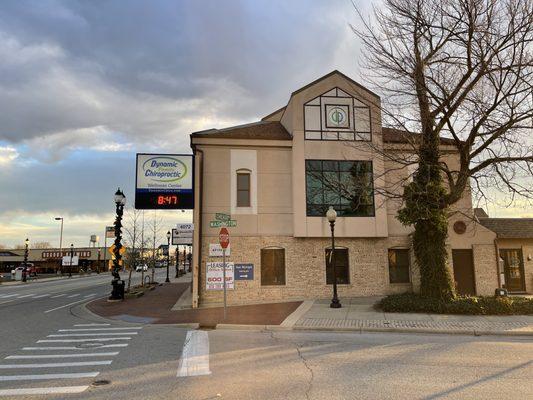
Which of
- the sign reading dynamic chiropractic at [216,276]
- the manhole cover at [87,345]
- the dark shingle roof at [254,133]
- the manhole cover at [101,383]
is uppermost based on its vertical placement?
the dark shingle roof at [254,133]

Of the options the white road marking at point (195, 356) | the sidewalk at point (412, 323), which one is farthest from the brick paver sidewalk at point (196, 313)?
the white road marking at point (195, 356)

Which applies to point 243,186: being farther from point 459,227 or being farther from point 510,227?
point 510,227

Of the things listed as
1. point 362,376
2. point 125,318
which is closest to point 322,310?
point 125,318

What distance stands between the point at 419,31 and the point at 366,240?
904 cm

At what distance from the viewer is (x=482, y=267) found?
2002cm

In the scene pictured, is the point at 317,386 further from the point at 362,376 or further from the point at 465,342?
the point at 465,342

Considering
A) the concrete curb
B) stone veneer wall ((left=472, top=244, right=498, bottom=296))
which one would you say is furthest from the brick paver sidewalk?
stone veneer wall ((left=472, top=244, right=498, bottom=296))

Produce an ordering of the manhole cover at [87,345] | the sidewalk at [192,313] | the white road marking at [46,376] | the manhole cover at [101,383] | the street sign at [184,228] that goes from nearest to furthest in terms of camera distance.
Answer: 1. the manhole cover at [101,383]
2. the white road marking at [46,376]
3. the manhole cover at [87,345]
4. the sidewalk at [192,313]
5. the street sign at [184,228]

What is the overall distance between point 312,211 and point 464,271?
305 inches

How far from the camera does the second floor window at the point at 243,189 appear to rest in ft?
63.6

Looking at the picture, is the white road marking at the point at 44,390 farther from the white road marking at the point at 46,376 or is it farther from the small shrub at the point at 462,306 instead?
the small shrub at the point at 462,306

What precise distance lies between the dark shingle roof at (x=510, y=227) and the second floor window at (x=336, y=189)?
6.42 meters

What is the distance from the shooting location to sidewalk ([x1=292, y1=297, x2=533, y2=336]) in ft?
38.0

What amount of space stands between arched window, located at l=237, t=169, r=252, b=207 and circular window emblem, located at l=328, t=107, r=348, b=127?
179 inches
